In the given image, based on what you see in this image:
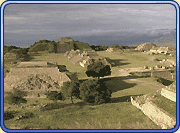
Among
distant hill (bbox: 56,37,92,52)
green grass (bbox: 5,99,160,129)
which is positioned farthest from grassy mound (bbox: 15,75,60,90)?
distant hill (bbox: 56,37,92,52)

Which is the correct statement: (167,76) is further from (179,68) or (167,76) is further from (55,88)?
(179,68)

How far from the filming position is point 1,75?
19.0 metres

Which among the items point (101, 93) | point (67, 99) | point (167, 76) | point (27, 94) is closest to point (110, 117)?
point (101, 93)

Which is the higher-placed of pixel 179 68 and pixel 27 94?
pixel 179 68

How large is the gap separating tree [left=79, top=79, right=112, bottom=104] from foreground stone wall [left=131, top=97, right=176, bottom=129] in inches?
327

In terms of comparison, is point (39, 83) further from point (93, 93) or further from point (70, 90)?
point (93, 93)

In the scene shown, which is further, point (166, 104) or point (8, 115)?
point (8, 115)

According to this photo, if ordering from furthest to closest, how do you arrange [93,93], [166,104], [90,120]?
[93,93] < [166,104] < [90,120]

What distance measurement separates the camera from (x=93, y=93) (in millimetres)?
32375

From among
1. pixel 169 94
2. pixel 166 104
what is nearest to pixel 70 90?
pixel 166 104

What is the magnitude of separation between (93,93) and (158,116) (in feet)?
42.8

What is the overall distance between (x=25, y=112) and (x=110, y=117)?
47.2 ft

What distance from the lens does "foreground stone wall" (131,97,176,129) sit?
66.1 ft

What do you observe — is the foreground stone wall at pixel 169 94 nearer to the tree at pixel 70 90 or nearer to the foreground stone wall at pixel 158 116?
the foreground stone wall at pixel 158 116
